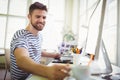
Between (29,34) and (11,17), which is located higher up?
(11,17)

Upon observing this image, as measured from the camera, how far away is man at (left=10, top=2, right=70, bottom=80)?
0.72 metres

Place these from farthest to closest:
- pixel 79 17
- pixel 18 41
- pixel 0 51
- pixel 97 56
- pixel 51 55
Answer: pixel 0 51, pixel 79 17, pixel 51 55, pixel 18 41, pixel 97 56

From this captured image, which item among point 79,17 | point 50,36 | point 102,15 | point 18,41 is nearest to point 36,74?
point 18,41

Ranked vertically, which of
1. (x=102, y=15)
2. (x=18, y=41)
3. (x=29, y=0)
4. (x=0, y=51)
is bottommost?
(x=0, y=51)

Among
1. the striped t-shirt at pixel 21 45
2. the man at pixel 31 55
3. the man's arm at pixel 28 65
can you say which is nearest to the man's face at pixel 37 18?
the man at pixel 31 55

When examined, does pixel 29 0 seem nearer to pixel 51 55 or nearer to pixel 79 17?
pixel 79 17

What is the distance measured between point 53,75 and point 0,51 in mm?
4477

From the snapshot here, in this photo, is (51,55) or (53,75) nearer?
(53,75)

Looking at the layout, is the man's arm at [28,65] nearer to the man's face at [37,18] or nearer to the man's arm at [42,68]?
the man's arm at [42,68]

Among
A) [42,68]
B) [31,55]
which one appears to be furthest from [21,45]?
[42,68]

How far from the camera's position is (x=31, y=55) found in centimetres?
124

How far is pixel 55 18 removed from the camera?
5.03 metres

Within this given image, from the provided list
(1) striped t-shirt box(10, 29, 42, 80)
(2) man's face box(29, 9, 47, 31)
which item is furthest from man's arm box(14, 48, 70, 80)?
(2) man's face box(29, 9, 47, 31)

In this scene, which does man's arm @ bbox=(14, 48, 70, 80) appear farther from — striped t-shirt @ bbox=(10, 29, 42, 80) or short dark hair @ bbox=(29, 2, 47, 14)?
short dark hair @ bbox=(29, 2, 47, 14)
